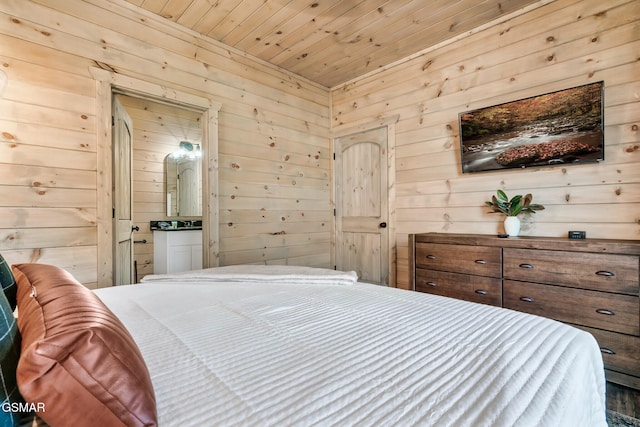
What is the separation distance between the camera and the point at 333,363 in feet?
2.55

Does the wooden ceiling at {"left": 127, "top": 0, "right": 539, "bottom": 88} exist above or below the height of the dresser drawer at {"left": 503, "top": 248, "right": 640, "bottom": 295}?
above

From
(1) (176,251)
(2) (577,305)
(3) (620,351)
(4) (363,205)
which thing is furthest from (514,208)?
(1) (176,251)

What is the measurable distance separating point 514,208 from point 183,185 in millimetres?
4114

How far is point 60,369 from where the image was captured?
0.47 meters

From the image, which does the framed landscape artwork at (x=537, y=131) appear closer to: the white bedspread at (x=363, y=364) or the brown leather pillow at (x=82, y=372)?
the white bedspread at (x=363, y=364)

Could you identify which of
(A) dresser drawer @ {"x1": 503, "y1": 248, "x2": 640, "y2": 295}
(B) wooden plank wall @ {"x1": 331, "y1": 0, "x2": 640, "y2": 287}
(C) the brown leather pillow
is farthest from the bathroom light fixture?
(C) the brown leather pillow

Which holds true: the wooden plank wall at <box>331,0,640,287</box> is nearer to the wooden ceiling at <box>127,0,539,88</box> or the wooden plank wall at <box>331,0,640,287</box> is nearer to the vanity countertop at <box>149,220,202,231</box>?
the wooden ceiling at <box>127,0,539,88</box>

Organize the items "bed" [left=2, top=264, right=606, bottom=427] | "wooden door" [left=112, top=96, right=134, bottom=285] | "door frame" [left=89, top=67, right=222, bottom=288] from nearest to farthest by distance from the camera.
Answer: "bed" [left=2, top=264, right=606, bottom=427], "door frame" [left=89, top=67, right=222, bottom=288], "wooden door" [left=112, top=96, right=134, bottom=285]

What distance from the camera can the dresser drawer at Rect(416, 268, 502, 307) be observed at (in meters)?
2.33

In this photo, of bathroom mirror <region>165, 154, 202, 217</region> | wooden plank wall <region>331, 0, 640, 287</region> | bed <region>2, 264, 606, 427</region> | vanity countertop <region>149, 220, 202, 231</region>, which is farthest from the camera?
bathroom mirror <region>165, 154, 202, 217</region>

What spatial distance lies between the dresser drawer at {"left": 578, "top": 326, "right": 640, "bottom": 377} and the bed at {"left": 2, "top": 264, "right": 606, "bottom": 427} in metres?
1.29

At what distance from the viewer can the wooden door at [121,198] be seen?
7.93 feet

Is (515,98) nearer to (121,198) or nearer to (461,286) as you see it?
(461,286)

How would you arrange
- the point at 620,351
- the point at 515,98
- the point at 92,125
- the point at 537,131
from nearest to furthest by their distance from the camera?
the point at 620,351 < the point at 92,125 < the point at 537,131 < the point at 515,98
